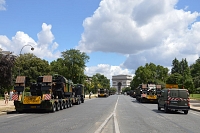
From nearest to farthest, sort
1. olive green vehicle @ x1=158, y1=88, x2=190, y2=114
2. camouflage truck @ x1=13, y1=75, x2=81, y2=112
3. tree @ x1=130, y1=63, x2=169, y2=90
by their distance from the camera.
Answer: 1. camouflage truck @ x1=13, y1=75, x2=81, y2=112
2. olive green vehicle @ x1=158, y1=88, x2=190, y2=114
3. tree @ x1=130, y1=63, x2=169, y2=90

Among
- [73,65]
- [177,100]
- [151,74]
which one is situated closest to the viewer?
[177,100]

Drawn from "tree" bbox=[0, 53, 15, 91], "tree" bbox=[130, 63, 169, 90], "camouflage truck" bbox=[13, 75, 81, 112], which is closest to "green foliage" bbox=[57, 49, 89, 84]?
"tree" bbox=[130, 63, 169, 90]

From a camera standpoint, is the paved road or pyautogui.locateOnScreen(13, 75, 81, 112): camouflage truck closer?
the paved road

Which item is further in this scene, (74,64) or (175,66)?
(175,66)

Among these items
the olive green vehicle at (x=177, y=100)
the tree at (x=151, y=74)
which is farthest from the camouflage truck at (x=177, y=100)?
the tree at (x=151, y=74)

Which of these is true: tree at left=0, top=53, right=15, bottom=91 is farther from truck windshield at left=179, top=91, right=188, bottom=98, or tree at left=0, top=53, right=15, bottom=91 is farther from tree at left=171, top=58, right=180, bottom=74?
tree at left=171, top=58, right=180, bottom=74

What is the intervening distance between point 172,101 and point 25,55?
68944 millimetres

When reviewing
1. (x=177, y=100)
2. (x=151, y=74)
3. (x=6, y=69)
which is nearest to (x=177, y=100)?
(x=177, y=100)

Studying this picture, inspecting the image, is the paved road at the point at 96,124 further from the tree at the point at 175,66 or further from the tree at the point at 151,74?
the tree at the point at 175,66

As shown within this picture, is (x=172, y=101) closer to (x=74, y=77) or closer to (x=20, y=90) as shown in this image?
(x=20, y=90)

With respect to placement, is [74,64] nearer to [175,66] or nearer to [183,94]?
[183,94]

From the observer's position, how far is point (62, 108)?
28.9m

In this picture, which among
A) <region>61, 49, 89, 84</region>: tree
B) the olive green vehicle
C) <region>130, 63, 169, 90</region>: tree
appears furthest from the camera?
<region>130, 63, 169, 90</region>: tree

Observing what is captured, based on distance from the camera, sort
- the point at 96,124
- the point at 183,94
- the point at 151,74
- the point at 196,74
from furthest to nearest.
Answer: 1. the point at 151,74
2. the point at 196,74
3. the point at 183,94
4. the point at 96,124
